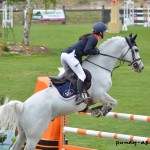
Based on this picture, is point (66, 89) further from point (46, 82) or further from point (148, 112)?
point (148, 112)

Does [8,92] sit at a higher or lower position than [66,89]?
lower

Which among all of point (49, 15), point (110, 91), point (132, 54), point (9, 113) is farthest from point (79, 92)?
point (49, 15)

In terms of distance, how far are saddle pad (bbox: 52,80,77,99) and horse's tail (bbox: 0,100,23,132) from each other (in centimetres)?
63

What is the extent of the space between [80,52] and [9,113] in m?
1.45

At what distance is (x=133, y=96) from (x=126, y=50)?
7262 mm

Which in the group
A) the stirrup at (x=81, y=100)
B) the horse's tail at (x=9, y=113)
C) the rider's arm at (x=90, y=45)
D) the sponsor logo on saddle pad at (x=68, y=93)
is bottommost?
the horse's tail at (x=9, y=113)

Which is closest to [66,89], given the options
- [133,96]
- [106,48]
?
[106,48]

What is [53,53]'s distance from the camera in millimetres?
27062

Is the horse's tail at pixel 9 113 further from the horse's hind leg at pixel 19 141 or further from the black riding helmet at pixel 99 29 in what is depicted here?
the black riding helmet at pixel 99 29

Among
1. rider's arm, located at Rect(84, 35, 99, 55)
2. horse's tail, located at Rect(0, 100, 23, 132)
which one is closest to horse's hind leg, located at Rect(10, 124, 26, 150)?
horse's tail, located at Rect(0, 100, 23, 132)

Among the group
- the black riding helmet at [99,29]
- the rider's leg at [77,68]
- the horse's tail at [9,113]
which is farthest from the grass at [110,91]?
the horse's tail at [9,113]

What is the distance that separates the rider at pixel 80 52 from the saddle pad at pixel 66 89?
0.09 m

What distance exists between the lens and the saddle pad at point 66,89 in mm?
9805

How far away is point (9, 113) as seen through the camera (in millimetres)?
9625
